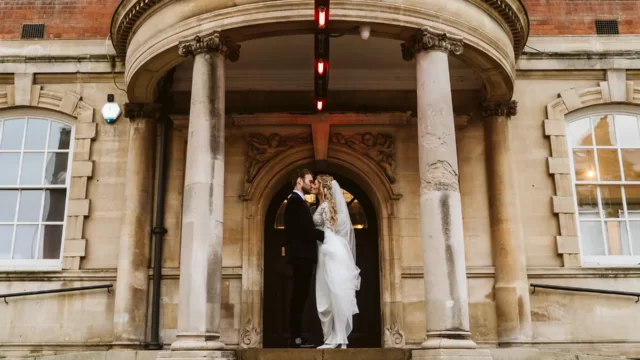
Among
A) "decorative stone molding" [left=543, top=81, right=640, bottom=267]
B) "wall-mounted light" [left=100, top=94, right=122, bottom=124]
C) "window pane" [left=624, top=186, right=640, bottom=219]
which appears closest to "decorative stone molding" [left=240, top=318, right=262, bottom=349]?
"wall-mounted light" [left=100, top=94, right=122, bottom=124]

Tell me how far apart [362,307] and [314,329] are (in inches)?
33.6

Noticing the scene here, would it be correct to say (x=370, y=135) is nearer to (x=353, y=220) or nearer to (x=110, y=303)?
(x=353, y=220)

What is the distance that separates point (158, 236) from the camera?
10.3m

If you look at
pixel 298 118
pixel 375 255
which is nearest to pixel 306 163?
pixel 298 118

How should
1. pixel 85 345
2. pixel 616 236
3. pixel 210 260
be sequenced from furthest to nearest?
1. pixel 616 236
2. pixel 85 345
3. pixel 210 260

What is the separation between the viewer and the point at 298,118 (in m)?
10.4

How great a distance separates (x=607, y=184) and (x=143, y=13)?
7677 mm

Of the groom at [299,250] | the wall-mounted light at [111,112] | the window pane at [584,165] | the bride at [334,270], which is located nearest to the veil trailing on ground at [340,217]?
the bride at [334,270]

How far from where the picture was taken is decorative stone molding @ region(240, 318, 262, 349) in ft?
32.4

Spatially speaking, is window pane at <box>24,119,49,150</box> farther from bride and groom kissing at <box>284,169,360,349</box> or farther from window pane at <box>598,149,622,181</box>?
window pane at <box>598,149,622,181</box>

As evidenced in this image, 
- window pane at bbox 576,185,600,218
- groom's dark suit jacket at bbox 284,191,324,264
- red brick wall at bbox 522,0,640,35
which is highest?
red brick wall at bbox 522,0,640,35

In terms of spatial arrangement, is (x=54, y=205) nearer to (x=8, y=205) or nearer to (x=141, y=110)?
(x=8, y=205)

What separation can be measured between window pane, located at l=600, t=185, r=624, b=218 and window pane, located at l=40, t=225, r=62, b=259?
8.83 m

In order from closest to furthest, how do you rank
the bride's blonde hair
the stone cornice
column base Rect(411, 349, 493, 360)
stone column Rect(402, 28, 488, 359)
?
column base Rect(411, 349, 493, 360) < stone column Rect(402, 28, 488, 359) < the bride's blonde hair < the stone cornice
